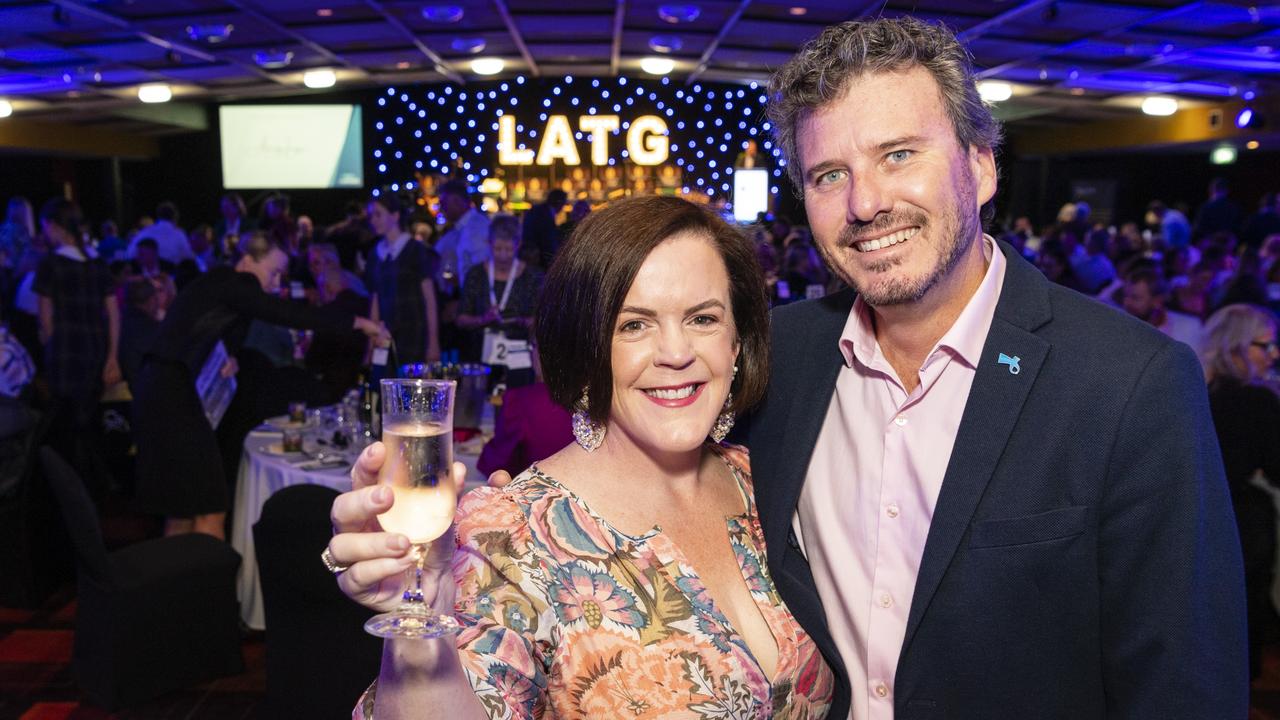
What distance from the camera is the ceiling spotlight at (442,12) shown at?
27.9ft

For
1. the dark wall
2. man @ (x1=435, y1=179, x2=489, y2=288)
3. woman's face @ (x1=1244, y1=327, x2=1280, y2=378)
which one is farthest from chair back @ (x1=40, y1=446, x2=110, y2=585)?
the dark wall

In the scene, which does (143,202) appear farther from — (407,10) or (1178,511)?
(1178,511)

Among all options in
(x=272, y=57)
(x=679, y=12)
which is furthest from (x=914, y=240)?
(x=272, y=57)

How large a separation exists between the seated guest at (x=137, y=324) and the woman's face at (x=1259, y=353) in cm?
576

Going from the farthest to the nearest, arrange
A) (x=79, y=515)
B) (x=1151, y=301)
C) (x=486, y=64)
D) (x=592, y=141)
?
(x=592, y=141), (x=486, y=64), (x=1151, y=301), (x=79, y=515)

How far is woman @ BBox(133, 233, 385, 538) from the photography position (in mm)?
4449

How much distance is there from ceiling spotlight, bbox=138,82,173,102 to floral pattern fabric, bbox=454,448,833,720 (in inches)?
499

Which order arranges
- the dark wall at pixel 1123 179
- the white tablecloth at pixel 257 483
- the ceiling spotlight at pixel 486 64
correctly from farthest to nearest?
1. the dark wall at pixel 1123 179
2. the ceiling spotlight at pixel 486 64
3. the white tablecloth at pixel 257 483

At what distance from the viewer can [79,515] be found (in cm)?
355

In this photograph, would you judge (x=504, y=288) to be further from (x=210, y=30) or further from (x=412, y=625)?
(x=412, y=625)

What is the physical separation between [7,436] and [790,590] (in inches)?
167

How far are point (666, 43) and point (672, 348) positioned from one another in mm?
10207

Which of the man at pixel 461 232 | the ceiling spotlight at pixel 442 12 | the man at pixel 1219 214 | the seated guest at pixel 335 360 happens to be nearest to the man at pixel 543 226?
the man at pixel 461 232

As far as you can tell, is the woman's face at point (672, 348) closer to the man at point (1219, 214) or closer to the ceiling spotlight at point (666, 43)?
the ceiling spotlight at point (666, 43)
